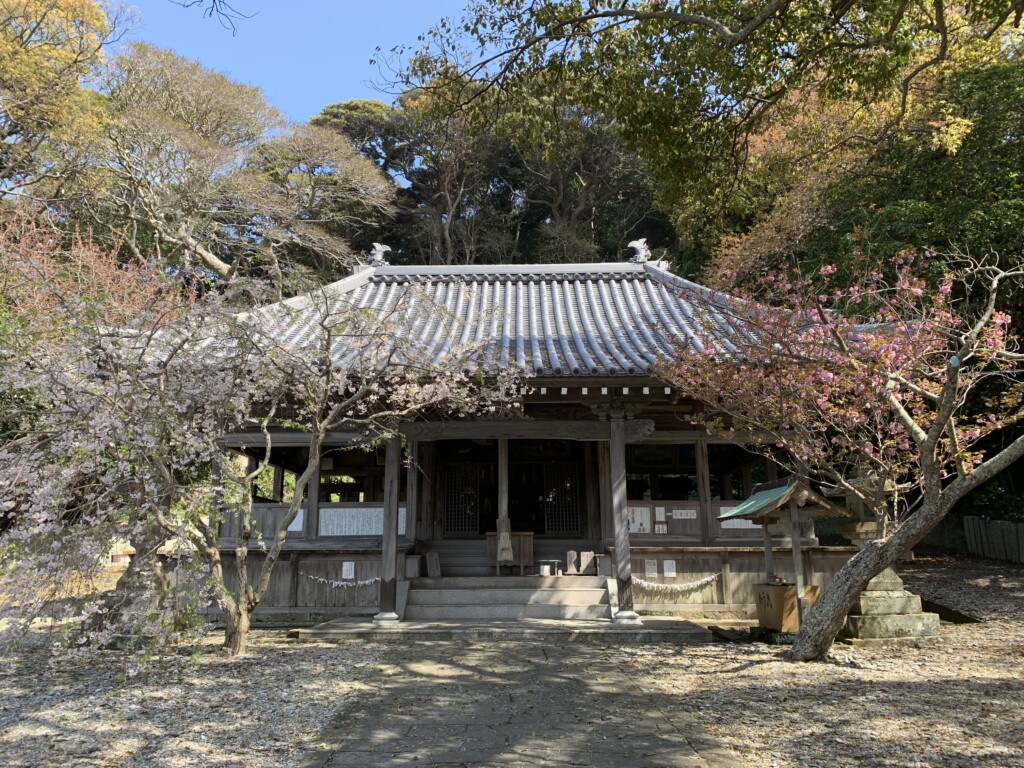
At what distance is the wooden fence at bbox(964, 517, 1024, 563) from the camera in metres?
14.5

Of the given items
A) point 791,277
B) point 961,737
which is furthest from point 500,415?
point 791,277

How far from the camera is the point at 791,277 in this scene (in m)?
18.1

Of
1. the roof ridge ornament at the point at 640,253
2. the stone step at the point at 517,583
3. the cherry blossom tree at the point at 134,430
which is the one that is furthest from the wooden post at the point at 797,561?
the roof ridge ornament at the point at 640,253

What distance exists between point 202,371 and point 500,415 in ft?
14.5

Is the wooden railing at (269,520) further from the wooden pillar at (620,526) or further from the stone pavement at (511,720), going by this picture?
the wooden pillar at (620,526)

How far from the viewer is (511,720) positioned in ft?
16.7

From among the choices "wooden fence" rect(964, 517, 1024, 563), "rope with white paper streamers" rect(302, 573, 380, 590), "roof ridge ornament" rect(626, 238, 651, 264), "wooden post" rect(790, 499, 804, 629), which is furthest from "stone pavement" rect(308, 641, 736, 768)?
"wooden fence" rect(964, 517, 1024, 563)

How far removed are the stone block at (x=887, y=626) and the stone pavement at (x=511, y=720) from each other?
285 centimetres

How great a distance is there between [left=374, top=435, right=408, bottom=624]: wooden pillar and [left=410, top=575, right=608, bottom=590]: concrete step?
0.64 meters

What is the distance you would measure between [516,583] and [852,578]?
17.1ft

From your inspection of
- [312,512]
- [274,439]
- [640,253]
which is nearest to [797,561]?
[312,512]

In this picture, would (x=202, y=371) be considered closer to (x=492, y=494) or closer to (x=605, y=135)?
(x=492, y=494)

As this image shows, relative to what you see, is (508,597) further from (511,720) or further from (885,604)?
(885,604)

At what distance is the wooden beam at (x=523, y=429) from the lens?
9664 millimetres
